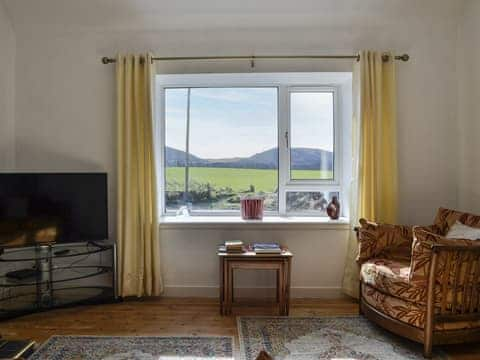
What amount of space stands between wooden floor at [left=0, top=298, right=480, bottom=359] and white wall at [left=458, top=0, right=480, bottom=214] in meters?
1.39

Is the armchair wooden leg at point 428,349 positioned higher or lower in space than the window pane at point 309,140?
lower

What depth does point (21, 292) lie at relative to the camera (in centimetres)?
314

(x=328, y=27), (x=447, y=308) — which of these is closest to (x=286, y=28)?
(x=328, y=27)

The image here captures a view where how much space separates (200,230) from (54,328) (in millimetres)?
1397

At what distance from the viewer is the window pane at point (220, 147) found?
3744 millimetres

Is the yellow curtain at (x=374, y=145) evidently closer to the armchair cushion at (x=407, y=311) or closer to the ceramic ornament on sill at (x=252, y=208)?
the armchair cushion at (x=407, y=311)

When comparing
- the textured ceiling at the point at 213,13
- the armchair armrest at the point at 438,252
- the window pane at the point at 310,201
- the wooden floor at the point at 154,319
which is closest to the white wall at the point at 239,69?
the textured ceiling at the point at 213,13

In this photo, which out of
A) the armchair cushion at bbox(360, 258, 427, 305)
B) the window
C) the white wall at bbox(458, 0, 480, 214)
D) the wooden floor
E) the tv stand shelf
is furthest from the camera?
the window

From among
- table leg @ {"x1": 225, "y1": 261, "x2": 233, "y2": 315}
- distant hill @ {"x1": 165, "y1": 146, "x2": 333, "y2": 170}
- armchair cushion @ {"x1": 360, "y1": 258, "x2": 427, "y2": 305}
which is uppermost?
distant hill @ {"x1": 165, "y1": 146, "x2": 333, "y2": 170}

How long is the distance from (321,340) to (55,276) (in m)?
2.42

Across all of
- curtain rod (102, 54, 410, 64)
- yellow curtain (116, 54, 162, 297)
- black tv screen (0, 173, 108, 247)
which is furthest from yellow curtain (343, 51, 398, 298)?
black tv screen (0, 173, 108, 247)

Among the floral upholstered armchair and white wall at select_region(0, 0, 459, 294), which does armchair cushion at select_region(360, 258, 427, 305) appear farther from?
white wall at select_region(0, 0, 459, 294)

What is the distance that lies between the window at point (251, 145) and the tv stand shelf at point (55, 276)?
0.85 metres

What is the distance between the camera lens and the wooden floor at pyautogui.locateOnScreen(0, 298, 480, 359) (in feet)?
8.63
